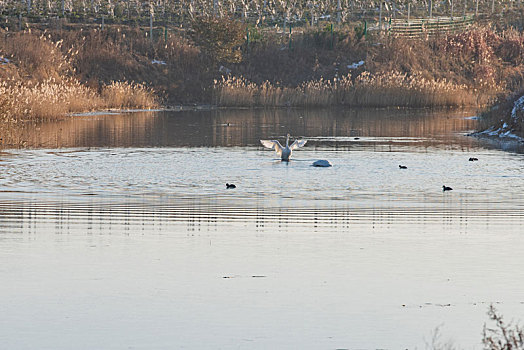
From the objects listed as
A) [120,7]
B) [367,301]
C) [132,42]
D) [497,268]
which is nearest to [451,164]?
[497,268]

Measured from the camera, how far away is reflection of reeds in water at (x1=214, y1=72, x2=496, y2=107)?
170 ft

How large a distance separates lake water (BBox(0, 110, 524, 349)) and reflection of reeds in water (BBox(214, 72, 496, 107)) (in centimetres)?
2836

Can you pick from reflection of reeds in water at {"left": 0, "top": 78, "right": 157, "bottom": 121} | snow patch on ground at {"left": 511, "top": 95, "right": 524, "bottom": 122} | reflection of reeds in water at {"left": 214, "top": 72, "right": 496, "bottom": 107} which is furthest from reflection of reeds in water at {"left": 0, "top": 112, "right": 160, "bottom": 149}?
reflection of reeds in water at {"left": 214, "top": 72, "right": 496, "bottom": 107}

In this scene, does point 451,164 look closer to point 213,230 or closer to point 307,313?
point 213,230

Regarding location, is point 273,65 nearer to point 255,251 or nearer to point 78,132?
point 78,132

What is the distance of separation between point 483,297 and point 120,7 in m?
76.3

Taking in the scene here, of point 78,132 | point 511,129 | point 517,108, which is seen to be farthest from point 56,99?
point 517,108

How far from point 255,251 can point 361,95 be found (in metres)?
42.9

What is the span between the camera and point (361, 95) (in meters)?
53.2

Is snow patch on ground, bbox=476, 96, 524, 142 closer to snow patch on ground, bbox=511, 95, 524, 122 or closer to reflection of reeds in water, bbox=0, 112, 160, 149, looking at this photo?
snow patch on ground, bbox=511, 95, 524, 122

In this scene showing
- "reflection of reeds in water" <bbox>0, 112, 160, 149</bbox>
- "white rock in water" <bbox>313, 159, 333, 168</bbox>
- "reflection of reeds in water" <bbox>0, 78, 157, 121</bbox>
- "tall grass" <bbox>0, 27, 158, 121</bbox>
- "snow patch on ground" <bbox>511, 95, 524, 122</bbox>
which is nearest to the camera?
"white rock in water" <bbox>313, 159, 333, 168</bbox>

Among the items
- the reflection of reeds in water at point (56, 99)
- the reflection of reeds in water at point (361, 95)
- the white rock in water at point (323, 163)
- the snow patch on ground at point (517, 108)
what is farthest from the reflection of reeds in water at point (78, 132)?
the reflection of reeds in water at point (361, 95)

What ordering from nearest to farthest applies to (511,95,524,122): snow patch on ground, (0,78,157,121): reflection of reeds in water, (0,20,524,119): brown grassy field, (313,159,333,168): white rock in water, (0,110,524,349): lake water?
(0,110,524,349): lake water, (313,159,333,168): white rock in water, (511,95,524,122): snow patch on ground, (0,78,157,121): reflection of reeds in water, (0,20,524,119): brown grassy field

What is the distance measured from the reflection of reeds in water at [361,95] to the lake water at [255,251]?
28.4 m
